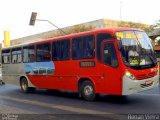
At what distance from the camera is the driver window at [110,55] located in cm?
1277

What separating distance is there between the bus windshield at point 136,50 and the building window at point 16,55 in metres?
8.89

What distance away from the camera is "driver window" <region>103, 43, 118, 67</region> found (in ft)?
41.9

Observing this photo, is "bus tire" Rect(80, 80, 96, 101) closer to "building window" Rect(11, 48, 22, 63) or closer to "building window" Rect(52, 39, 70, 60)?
"building window" Rect(52, 39, 70, 60)

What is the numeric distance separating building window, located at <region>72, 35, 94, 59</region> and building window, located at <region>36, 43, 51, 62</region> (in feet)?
7.71

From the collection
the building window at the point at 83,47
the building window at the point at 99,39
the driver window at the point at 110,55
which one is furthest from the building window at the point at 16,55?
the driver window at the point at 110,55

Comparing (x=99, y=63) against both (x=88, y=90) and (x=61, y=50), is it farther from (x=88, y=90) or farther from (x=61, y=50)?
(x=61, y=50)

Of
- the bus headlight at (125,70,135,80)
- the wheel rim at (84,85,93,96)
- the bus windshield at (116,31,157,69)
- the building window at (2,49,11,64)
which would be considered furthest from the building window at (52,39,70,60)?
the building window at (2,49,11,64)

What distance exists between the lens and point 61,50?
1595 centimetres

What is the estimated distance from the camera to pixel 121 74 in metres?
12.4

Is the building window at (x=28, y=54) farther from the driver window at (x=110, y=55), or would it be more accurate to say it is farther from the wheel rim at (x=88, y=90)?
the driver window at (x=110, y=55)

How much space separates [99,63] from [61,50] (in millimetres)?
3004

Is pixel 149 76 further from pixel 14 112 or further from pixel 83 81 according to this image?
pixel 14 112

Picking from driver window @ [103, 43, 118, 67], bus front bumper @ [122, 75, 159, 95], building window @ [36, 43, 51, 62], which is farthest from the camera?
building window @ [36, 43, 51, 62]

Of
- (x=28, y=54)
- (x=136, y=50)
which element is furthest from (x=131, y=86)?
(x=28, y=54)
